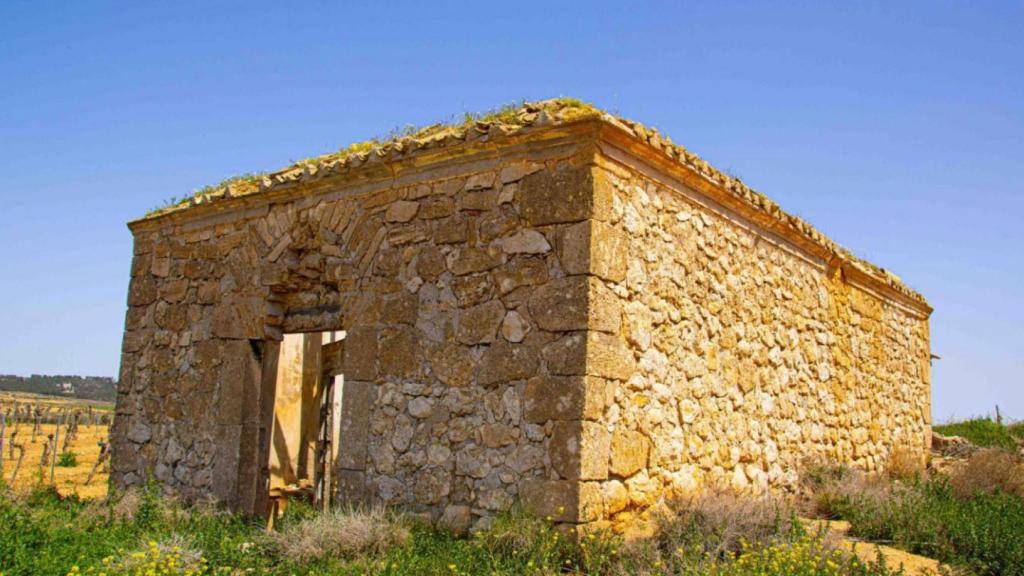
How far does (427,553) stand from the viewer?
5.70 m

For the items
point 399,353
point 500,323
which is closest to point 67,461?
point 399,353

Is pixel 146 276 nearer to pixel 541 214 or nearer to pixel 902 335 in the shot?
pixel 541 214

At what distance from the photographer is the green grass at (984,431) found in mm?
15000

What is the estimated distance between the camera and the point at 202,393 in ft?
27.6

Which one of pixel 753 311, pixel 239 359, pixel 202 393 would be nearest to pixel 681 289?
pixel 753 311

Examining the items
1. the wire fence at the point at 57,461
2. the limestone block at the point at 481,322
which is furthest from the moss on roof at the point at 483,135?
the wire fence at the point at 57,461

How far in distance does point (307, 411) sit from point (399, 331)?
4.23 metres

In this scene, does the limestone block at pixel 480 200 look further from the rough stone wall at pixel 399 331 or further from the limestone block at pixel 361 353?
the limestone block at pixel 361 353

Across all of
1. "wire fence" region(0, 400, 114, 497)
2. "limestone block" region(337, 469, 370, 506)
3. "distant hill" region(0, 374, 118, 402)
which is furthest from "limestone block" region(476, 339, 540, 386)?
"distant hill" region(0, 374, 118, 402)

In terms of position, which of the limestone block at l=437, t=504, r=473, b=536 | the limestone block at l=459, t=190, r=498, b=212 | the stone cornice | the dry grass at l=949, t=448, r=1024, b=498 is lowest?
the limestone block at l=437, t=504, r=473, b=536

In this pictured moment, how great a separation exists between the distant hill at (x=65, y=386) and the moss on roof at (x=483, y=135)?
200 feet

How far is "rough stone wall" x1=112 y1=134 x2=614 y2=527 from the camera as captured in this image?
6031 mm

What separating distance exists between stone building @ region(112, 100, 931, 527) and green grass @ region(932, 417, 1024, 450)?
7032mm

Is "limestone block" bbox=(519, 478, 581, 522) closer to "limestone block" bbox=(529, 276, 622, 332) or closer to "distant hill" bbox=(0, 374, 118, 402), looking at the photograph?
"limestone block" bbox=(529, 276, 622, 332)
